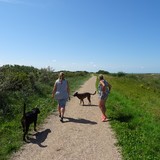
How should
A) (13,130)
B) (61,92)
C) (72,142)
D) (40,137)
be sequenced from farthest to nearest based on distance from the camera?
(61,92), (13,130), (40,137), (72,142)

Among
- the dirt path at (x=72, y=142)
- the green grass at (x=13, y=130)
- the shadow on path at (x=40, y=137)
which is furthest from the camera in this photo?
the shadow on path at (x=40, y=137)

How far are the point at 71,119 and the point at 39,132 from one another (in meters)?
2.32

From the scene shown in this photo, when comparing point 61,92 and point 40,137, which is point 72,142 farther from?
point 61,92

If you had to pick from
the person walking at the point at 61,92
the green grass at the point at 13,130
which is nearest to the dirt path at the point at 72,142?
the green grass at the point at 13,130

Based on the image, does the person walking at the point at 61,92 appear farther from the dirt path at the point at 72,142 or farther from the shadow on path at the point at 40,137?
the shadow on path at the point at 40,137

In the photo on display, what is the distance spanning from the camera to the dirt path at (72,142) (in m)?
7.32

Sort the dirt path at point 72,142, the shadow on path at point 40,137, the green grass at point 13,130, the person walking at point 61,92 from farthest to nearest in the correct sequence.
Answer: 1. the person walking at point 61,92
2. the shadow on path at point 40,137
3. the green grass at point 13,130
4. the dirt path at point 72,142

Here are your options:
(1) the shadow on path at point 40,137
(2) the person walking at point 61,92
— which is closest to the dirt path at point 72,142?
(1) the shadow on path at point 40,137

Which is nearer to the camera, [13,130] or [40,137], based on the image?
[40,137]

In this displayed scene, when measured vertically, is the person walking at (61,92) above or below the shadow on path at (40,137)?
above

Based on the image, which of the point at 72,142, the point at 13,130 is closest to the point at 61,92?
the point at 13,130

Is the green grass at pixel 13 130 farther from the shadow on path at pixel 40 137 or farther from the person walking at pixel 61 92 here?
the person walking at pixel 61 92

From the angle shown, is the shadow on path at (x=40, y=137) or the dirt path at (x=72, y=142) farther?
the shadow on path at (x=40, y=137)

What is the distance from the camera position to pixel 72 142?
843 cm
